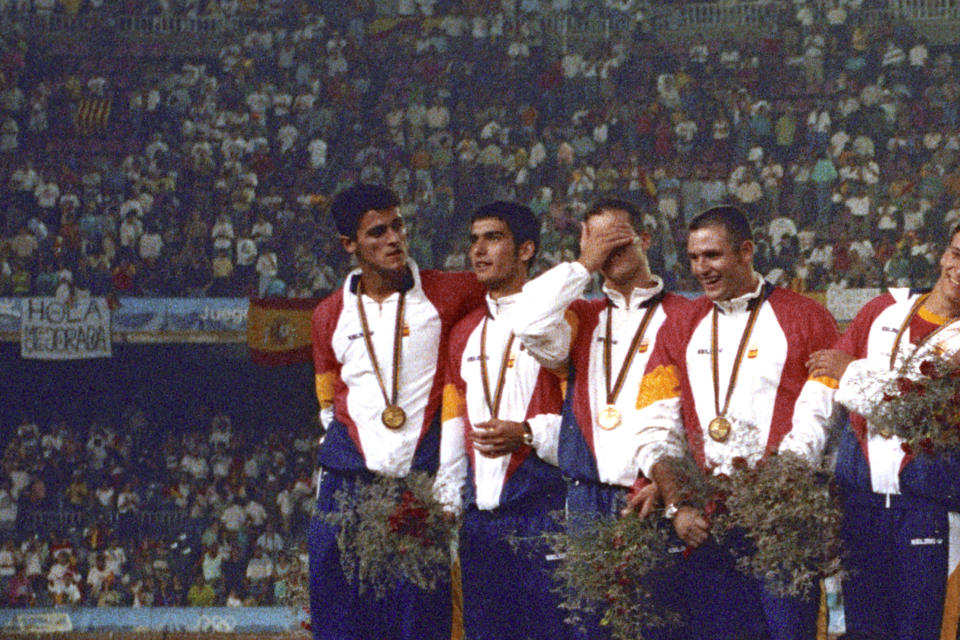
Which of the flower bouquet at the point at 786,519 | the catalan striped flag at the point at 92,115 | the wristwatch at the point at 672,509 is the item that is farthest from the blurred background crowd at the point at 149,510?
the flower bouquet at the point at 786,519

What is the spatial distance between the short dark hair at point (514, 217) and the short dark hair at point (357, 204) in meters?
0.43

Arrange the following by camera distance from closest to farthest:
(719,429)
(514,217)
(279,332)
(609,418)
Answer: (719,429)
(609,418)
(514,217)
(279,332)

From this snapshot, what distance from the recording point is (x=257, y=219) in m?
17.5

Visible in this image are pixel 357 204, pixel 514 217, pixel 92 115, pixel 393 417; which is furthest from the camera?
pixel 92 115

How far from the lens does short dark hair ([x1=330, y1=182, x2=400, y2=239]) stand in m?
5.32

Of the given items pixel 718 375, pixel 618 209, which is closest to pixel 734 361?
pixel 718 375

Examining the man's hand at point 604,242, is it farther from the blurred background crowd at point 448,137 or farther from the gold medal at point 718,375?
the blurred background crowd at point 448,137

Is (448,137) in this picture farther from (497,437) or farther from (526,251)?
(497,437)

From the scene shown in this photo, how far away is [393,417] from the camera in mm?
5156

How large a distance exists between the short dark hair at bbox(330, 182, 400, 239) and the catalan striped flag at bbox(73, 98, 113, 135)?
14.2 metres

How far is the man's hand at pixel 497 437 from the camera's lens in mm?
4727

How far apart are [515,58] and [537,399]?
14.8 meters

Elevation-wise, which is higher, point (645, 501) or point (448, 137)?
point (448, 137)

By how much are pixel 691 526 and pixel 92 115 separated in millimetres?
16034
